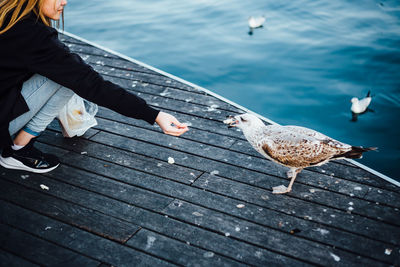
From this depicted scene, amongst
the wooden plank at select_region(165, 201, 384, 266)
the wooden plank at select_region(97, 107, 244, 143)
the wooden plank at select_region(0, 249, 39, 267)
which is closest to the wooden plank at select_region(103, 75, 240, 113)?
the wooden plank at select_region(97, 107, 244, 143)

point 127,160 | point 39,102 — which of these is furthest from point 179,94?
point 39,102

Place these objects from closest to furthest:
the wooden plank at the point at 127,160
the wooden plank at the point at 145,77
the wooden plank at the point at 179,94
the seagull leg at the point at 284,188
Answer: the seagull leg at the point at 284,188
the wooden plank at the point at 127,160
the wooden plank at the point at 179,94
the wooden plank at the point at 145,77

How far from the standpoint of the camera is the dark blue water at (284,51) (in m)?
6.67

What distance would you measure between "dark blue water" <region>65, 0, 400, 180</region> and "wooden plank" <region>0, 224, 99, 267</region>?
4.58 metres

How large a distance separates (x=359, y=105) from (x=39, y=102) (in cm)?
535

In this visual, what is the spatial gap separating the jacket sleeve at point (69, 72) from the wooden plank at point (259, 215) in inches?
28.7

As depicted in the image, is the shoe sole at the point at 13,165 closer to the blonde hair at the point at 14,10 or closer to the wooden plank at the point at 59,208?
the wooden plank at the point at 59,208

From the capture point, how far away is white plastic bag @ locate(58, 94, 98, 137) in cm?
336

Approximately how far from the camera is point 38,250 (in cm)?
246

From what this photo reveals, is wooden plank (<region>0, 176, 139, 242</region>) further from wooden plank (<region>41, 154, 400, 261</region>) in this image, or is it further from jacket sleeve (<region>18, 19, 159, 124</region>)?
jacket sleeve (<region>18, 19, 159, 124</region>)

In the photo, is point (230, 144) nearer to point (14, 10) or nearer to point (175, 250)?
point (175, 250)

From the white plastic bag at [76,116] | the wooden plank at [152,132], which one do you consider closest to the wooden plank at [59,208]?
the white plastic bag at [76,116]

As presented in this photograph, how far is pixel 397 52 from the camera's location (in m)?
8.20

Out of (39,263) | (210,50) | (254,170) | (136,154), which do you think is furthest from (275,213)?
(210,50)
